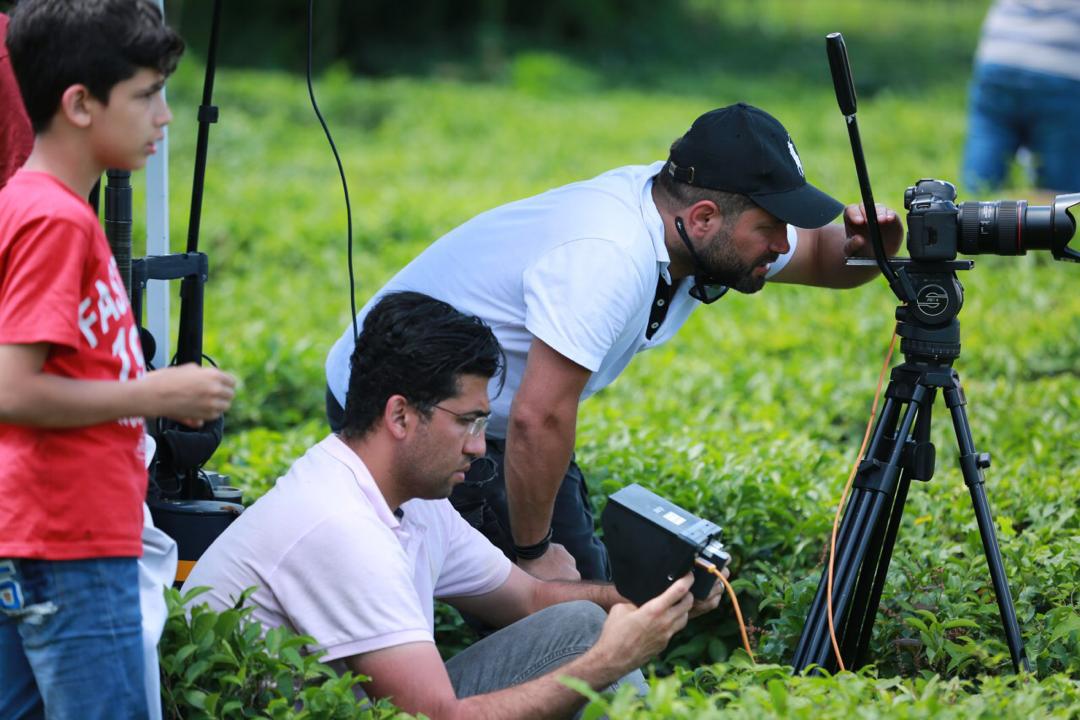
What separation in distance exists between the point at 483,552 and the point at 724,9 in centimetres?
2318

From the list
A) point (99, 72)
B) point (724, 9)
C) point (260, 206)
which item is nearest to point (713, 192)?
point (99, 72)

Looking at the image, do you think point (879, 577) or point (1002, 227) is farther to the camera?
point (879, 577)

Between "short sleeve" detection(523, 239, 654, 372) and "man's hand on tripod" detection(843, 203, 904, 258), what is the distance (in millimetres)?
599

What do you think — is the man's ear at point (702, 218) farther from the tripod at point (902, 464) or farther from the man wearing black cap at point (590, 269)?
the tripod at point (902, 464)

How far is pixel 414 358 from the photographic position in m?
2.58

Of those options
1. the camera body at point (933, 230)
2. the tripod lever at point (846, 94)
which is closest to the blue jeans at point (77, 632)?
the tripod lever at point (846, 94)

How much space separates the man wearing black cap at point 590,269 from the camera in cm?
301

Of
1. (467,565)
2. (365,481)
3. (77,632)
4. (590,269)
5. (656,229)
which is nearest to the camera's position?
(77,632)

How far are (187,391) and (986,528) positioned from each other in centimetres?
173

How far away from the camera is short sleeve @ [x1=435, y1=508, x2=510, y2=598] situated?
2.87 metres

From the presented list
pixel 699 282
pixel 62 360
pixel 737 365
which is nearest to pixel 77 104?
pixel 62 360

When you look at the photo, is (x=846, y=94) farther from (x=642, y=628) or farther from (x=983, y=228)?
(x=642, y=628)

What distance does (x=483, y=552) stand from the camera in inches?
115

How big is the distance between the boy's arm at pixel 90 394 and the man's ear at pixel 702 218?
1394 mm
